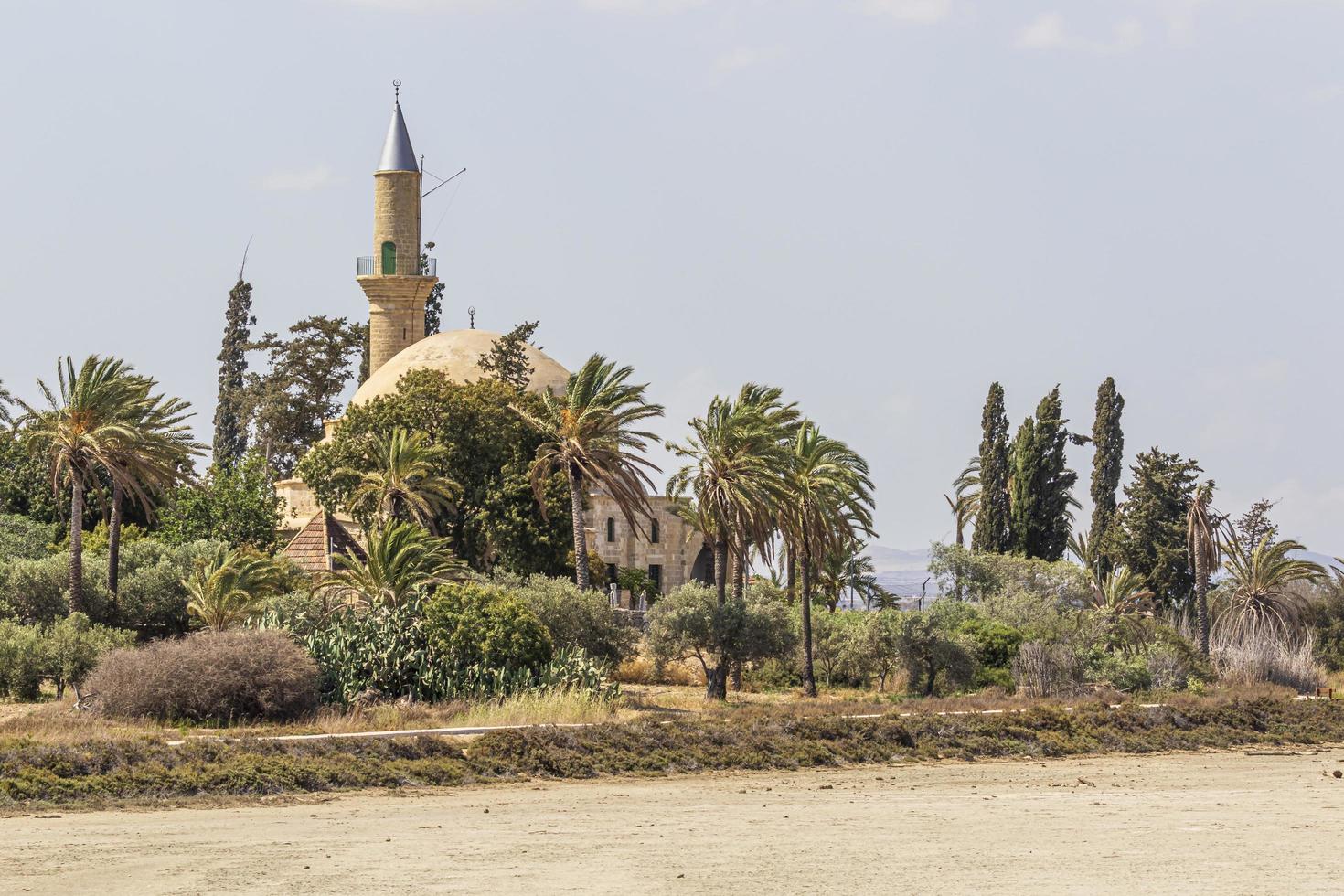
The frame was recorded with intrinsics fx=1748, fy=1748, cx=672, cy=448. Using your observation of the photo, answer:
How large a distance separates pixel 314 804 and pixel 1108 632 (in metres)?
31.7

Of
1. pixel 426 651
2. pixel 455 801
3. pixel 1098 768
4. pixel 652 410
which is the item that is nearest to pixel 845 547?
pixel 652 410

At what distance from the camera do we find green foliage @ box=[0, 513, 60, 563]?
51.1 m

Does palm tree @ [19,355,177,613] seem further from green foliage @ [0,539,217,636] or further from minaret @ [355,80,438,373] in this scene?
minaret @ [355,80,438,373]

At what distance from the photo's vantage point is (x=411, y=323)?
70.9 meters

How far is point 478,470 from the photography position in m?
53.6

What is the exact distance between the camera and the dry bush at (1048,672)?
4241 centimetres

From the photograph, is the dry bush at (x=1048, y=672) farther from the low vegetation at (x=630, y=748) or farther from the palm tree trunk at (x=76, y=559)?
the palm tree trunk at (x=76, y=559)

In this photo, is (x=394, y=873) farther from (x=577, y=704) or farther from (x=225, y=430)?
(x=225, y=430)

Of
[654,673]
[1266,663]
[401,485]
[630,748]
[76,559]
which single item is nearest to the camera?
[630,748]

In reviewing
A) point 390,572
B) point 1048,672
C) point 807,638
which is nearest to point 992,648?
point 1048,672

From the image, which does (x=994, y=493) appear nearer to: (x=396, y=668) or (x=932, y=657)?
(x=932, y=657)

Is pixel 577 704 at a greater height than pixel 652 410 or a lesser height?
lesser

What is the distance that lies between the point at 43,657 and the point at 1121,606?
33.9m

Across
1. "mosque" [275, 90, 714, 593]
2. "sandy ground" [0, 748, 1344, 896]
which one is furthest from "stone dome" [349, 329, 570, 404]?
"sandy ground" [0, 748, 1344, 896]
